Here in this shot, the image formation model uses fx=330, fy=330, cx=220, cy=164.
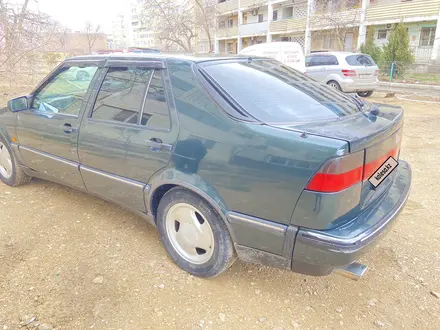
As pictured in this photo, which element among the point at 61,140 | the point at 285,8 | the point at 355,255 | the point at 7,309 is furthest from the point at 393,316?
the point at 285,8

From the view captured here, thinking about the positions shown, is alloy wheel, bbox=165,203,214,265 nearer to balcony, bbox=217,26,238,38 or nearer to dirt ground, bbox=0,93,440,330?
dirt ground, bbox=0,93,440,330

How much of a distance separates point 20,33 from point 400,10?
21137mm

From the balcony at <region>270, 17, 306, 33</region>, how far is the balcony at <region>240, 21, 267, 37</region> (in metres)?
1.27

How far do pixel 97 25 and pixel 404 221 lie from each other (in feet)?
184

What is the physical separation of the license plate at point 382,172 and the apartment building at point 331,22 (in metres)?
21.4

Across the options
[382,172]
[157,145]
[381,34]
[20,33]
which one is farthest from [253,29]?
[382,172]

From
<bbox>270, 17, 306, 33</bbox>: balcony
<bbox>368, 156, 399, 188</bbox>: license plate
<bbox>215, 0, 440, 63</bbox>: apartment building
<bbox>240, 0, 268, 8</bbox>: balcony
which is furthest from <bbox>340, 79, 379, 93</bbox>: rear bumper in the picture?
<bbox>240, 0, 268, 8</bbox>: balcony

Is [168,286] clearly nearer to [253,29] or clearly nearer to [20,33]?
[20,33]

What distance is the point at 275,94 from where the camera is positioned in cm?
241

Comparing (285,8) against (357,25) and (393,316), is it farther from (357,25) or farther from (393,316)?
(393,316)

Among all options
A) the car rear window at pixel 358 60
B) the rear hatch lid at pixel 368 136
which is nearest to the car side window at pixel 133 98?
the rear hatch lid at pixel 368 136

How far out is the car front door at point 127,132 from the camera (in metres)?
2.44

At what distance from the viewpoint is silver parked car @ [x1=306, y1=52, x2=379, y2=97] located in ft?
37.3

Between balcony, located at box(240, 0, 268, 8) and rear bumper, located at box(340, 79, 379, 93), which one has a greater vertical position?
balcony, located at box(240, 0, 268, 8)
